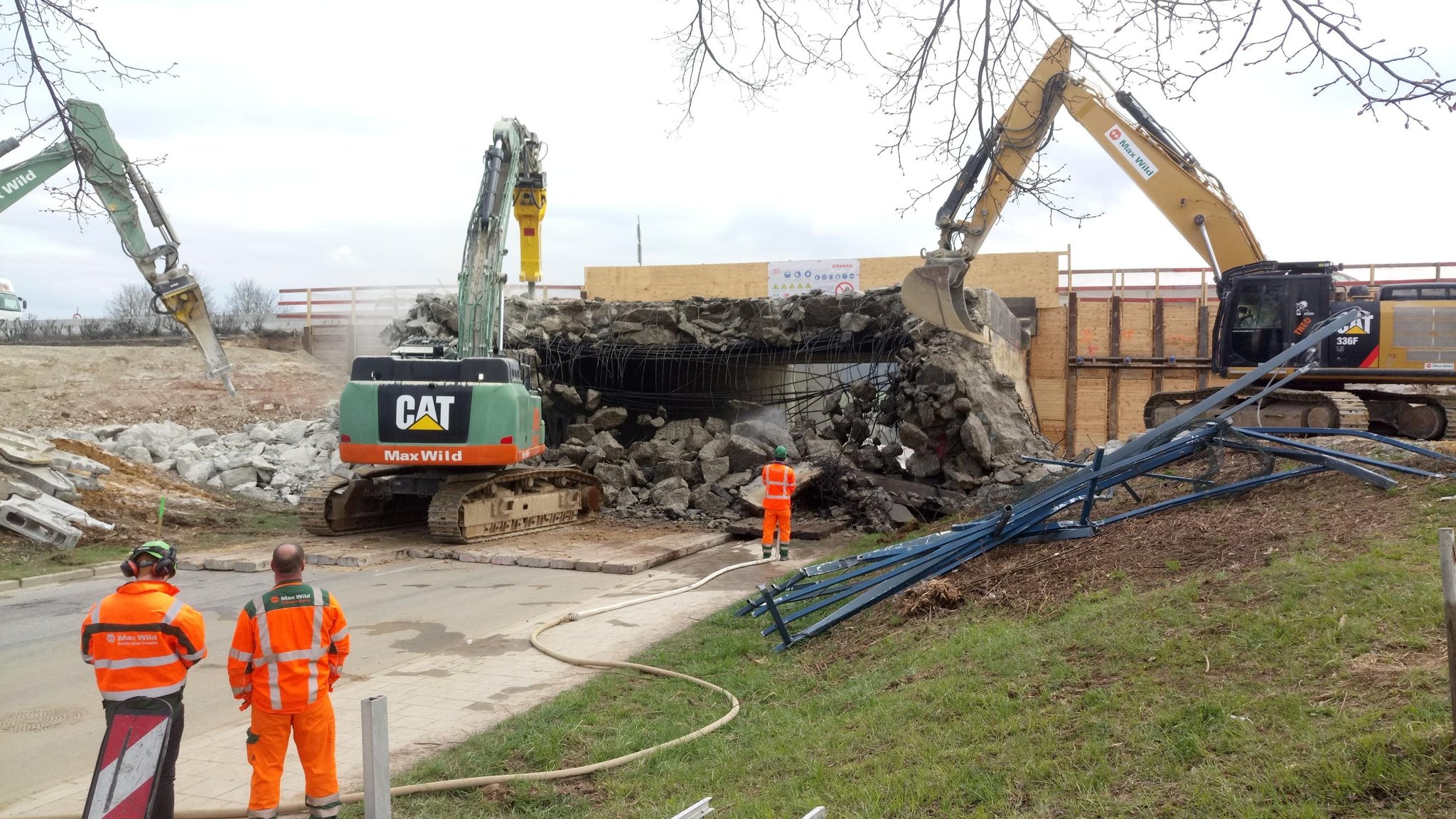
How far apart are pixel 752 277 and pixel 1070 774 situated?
26372mm

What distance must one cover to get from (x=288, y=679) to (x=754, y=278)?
26027mm

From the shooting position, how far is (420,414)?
1479 centimetres

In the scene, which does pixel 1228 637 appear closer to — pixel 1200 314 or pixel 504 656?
pixel 504 656

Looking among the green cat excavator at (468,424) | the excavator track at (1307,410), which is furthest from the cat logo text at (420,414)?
the excavator track at (1307,410)

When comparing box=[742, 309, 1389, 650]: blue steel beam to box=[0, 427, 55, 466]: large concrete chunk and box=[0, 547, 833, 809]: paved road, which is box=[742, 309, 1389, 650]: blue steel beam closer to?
box=[0, 547, 833, 809]: paved road

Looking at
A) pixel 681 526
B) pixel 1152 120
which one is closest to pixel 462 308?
pixel 681 526

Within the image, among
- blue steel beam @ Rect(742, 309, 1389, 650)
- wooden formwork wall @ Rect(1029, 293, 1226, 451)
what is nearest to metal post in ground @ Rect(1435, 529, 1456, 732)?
blue steel beam @ Rect(742, 309, 1389, 650)

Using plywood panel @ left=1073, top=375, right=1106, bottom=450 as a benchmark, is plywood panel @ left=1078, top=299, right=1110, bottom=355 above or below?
above

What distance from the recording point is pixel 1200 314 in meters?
25.6

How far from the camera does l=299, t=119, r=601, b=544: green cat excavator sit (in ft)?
48.6

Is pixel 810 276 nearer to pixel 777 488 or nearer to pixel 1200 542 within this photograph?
pixel 777 488

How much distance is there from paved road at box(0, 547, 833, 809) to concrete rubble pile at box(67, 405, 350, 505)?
8086 mm

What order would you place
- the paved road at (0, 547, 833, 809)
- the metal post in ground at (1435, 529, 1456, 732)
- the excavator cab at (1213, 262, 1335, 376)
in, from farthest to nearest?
1. the excavator cab at (1213, 262, 1335, 376)
2. the paved road at (0, 547, 833, 809)
3. the metal post in ground at (1435, 529, 1456, 732)

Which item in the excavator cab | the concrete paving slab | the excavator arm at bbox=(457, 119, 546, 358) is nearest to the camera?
the concrete paving slab
